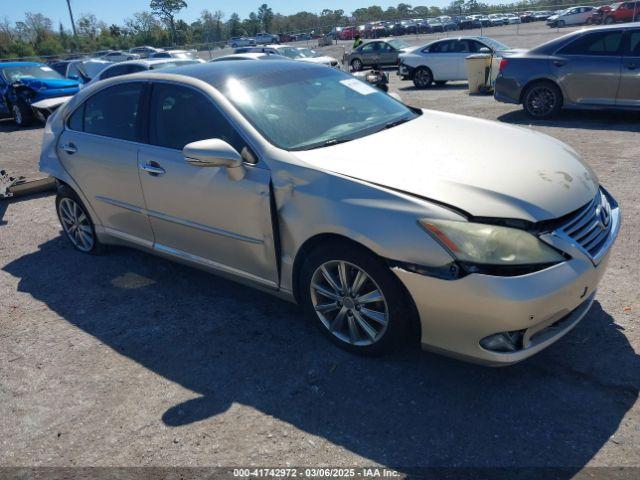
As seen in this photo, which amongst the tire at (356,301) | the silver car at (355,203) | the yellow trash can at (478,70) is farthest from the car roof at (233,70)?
the yellow trash can at (478,70)

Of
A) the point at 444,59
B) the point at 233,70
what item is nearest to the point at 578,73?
the point at 233,70

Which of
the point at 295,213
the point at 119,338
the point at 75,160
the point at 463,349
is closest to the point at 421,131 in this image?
the point at 295,213

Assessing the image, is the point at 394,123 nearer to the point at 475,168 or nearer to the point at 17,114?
the point at 475,168

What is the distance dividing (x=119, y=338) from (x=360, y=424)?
188 cm

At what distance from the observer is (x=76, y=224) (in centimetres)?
532

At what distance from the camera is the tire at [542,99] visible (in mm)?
9881

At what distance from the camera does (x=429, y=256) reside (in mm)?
2766

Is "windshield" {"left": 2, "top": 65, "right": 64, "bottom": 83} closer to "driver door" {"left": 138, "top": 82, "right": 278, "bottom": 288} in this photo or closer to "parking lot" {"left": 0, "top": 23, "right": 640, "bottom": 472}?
"parking lot" {"left": 0, "top": 23, "right": 640, "bottom": 472}

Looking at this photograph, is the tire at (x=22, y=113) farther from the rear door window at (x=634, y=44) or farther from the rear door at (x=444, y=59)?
the rear door window at (x=634, y=44)

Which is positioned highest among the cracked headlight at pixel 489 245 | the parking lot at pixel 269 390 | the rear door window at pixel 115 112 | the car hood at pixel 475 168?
the rear door window at pixel 115 112

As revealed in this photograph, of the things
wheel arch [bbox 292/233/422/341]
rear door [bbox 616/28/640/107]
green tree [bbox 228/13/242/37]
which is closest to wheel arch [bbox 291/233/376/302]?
wheel arch [bbox 292/233/422/341]

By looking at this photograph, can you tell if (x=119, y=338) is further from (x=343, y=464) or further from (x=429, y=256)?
(x=429, y=256)

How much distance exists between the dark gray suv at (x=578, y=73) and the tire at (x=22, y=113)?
11.4 meters

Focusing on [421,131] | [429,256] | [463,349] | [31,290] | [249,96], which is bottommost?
[31,290]
